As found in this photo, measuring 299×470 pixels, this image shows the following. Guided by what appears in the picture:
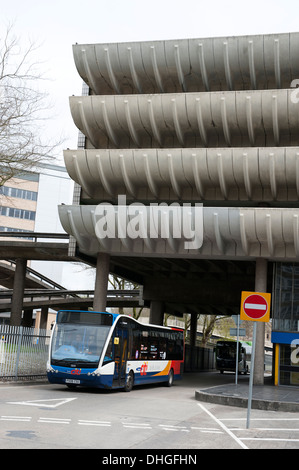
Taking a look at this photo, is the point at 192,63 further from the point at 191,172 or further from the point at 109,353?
the point at 109,353

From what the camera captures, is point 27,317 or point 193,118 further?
point 27,317

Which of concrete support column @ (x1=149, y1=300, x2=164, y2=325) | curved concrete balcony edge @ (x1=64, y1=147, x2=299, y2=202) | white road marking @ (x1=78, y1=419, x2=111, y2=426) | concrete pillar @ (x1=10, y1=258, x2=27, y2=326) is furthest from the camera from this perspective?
concrete support column @ (x1=149, y1=300, x2=164, y2=325)

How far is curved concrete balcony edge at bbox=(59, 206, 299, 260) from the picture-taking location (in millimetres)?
Result: 27969

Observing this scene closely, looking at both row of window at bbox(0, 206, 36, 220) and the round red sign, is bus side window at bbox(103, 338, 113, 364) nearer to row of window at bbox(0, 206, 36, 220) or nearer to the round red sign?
the round red sign

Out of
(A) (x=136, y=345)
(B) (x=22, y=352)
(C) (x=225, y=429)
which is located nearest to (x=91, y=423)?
(C) (x=225, y=429)

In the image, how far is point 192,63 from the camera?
101 feet

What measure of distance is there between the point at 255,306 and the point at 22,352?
499 inches

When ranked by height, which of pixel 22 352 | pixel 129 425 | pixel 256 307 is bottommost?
pixel 129 425

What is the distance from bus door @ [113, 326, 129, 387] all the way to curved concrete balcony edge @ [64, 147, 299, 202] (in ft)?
34.3

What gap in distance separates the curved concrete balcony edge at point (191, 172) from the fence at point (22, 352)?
356 inches

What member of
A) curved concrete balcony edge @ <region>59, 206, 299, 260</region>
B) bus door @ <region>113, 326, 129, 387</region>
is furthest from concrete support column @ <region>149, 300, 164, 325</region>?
bus door @ <region>113, 326, 129, 387</region>

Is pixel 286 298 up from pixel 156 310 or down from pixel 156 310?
up

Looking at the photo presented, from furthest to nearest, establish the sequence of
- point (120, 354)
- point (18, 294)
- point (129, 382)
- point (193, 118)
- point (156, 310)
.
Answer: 1. point (156, 310)
2. point (18, 294)
3. point (193, 118)
4. point (129, 382)
5. point (120, 354)

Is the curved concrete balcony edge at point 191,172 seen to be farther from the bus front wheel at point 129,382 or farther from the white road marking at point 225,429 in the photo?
the white road marking at point 225,429
